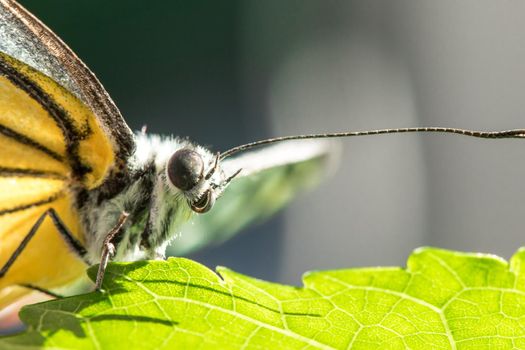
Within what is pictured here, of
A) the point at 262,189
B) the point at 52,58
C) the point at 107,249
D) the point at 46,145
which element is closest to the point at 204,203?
the point at 107,249

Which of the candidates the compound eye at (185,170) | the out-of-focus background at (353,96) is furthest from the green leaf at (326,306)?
the out-of-focus background at (353,96)

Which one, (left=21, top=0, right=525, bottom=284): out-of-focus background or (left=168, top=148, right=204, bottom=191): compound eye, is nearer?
(left=168, top=148, right=204, bottom=191): compound eye

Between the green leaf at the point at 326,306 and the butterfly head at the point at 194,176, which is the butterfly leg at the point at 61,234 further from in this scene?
the green leaf at the point at 326,306

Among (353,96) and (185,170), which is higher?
(353,96)

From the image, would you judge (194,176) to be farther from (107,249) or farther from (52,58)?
(52,58)

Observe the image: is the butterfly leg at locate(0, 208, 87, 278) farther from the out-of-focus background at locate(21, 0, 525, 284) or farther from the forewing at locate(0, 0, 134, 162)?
the out-of-focus background at locate(21, 0, 525, 284)

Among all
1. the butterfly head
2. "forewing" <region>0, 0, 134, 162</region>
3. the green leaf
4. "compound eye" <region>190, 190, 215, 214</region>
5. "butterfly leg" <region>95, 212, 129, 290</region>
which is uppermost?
"forewing" <region>0, 0, 134, 162</region>

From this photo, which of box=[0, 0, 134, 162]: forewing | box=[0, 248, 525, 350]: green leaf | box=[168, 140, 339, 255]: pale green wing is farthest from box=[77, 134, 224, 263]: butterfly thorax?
box=[168, 140, 339, 255]: pale green wing
